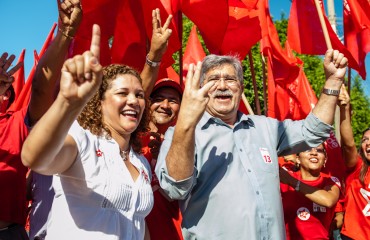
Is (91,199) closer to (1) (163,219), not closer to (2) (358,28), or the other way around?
(1) (163,219)

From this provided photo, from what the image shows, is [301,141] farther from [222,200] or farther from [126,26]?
[126,26]

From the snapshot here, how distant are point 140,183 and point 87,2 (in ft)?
6.82

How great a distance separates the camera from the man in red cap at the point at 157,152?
117 inches

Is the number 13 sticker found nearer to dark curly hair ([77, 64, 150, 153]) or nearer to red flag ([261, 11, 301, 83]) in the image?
dark curly hair ([77, 64, 150, 153])


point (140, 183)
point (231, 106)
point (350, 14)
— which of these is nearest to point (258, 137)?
point (231, 106)

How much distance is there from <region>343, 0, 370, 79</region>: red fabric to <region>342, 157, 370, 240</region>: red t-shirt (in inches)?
52.4

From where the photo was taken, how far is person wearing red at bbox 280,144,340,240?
3.52 m

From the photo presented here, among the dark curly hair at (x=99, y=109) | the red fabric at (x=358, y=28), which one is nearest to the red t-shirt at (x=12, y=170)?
the dark curly hair at (x=99, y=109)

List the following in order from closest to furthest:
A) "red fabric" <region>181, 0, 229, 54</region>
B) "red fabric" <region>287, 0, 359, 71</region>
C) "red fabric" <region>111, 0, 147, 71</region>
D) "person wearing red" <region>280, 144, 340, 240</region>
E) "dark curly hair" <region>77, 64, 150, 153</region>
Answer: "dark curly hair" <region>77, 64, 150, 153</region> < "person wearing red" <region>280, 144, 340, 240</region> < "red fabric" <region>111, 0, 147, 71</region> < "red fabric" <region>181, 0, 229, 54</region> < "red fabric" <region>287, 0, 359, 71</region>

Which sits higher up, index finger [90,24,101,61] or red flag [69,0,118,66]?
red flag [69,0,118,66]

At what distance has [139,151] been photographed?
2.49m

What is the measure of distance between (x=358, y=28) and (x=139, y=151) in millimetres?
3426

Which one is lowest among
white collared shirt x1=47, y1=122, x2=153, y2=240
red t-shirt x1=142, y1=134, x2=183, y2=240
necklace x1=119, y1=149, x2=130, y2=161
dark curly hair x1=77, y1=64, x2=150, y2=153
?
red t-shirt x1=142, y1=134, x2=183, y2=240

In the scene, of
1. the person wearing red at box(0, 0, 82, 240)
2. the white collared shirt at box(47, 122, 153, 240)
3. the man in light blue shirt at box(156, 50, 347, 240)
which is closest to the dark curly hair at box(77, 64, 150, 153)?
the white collared shirt at box(47, 122, 153, 240)
